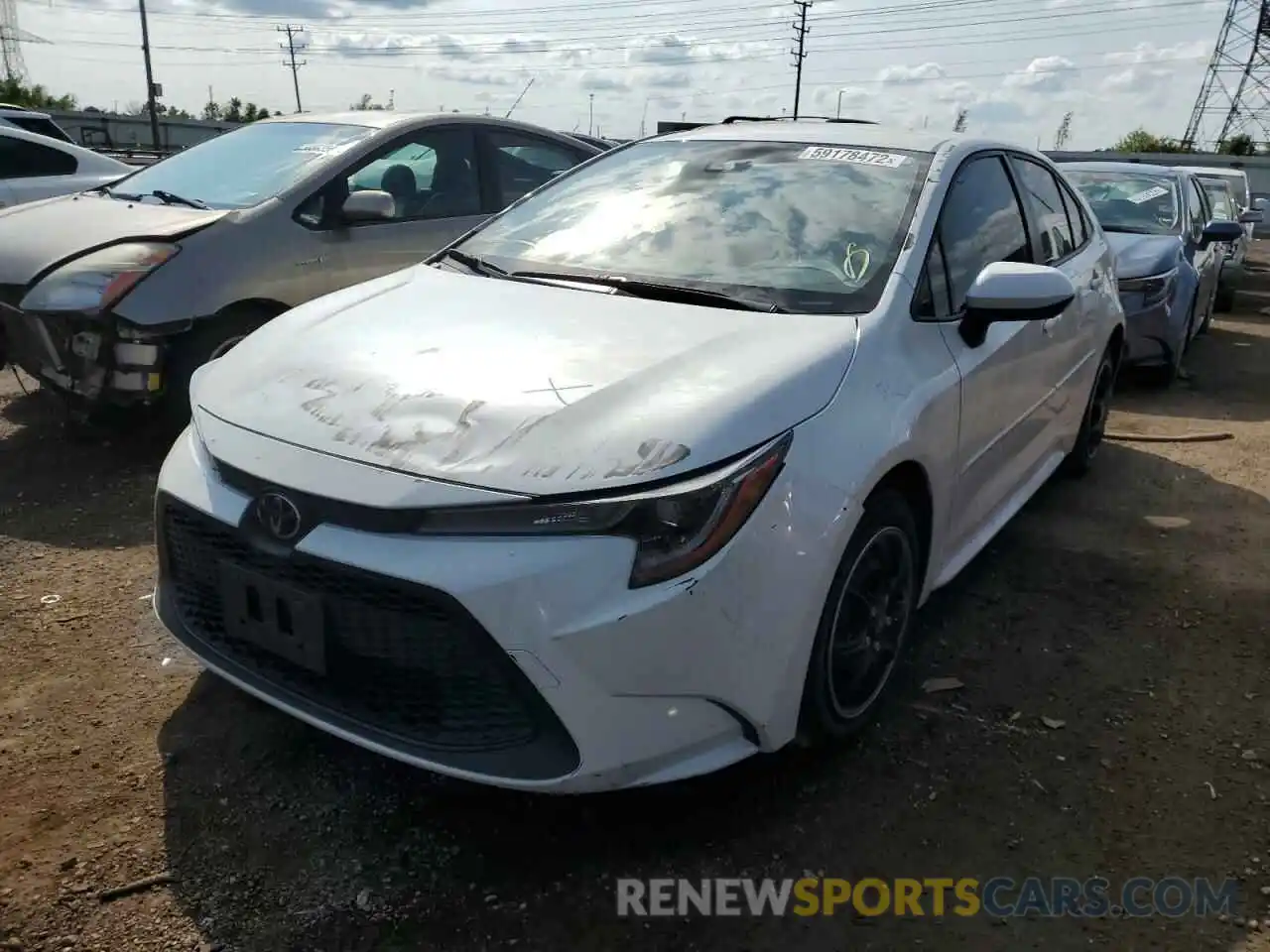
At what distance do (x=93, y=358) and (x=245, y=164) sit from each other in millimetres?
1484

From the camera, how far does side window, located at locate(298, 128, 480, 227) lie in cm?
498

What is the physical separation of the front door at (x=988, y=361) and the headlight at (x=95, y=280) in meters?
3.30

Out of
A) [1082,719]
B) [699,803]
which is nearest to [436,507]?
[699,803]

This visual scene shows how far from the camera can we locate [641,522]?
6.51 feet

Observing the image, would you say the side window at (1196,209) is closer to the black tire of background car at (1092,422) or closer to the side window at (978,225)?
the black tire of background car at (1092,422)

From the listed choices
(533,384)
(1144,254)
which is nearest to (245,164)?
(533,384)

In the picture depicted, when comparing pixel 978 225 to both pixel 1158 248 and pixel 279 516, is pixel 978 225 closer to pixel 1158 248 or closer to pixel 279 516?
pixel 279 516

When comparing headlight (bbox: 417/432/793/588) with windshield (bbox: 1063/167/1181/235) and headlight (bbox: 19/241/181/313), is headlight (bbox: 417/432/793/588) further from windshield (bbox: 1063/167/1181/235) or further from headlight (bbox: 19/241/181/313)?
windshield (bbox: 1063/167/1181/235)

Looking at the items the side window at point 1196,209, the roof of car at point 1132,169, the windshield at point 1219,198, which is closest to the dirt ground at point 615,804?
the side window at point 1196,209

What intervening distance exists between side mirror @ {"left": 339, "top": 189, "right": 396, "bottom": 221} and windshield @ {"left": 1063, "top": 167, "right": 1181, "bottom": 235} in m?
5.59

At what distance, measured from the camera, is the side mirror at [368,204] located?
474 cm

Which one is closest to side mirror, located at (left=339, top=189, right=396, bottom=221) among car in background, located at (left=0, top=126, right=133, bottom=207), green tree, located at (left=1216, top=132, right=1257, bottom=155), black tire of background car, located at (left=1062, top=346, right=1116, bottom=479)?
black tire of background car, located at (left=1062, top=346, right=1116, bottom=479)

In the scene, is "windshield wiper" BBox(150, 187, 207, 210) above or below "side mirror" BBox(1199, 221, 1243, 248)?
above

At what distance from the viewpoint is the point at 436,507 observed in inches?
78.3
